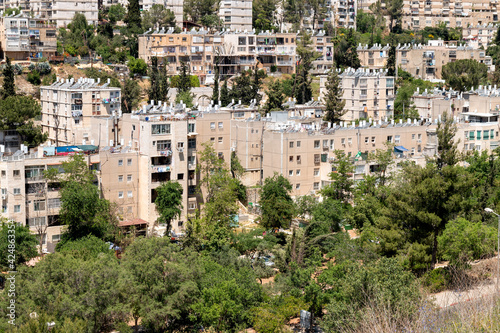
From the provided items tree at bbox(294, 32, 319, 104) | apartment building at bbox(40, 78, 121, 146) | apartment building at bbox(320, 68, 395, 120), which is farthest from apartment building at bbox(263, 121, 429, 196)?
tree at bbox(294, 32, 319, 104)

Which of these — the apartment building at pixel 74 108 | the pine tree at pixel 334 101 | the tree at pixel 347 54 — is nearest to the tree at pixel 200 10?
the tree at pixel 347 54

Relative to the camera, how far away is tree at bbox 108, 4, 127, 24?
105000mm

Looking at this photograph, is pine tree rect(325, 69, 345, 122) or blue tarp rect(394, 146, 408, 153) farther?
pine tree rect(325, 69, 345, 122)

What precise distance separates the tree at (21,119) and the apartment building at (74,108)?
1.78 m

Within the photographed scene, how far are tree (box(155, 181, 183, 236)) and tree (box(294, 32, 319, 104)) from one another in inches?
1420

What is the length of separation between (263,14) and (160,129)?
66.2 m

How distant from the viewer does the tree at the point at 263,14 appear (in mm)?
114062

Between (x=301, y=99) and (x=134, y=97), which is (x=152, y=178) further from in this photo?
(x=301, y=99)

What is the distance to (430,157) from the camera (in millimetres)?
61812

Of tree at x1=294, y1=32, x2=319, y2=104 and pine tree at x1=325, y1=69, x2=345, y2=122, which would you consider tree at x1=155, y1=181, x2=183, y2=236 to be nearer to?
pine tree at x1=325, y1=69, x2=345, y2=122

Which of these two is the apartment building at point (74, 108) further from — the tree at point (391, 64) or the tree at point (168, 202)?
the tree at point (391, 64)

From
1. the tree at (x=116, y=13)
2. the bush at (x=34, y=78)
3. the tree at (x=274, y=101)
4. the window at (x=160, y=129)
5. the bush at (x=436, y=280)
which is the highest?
the tree at (x=116, y=13)

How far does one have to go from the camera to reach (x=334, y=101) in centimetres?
7344

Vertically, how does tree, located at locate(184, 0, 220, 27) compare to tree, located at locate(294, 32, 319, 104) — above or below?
above
